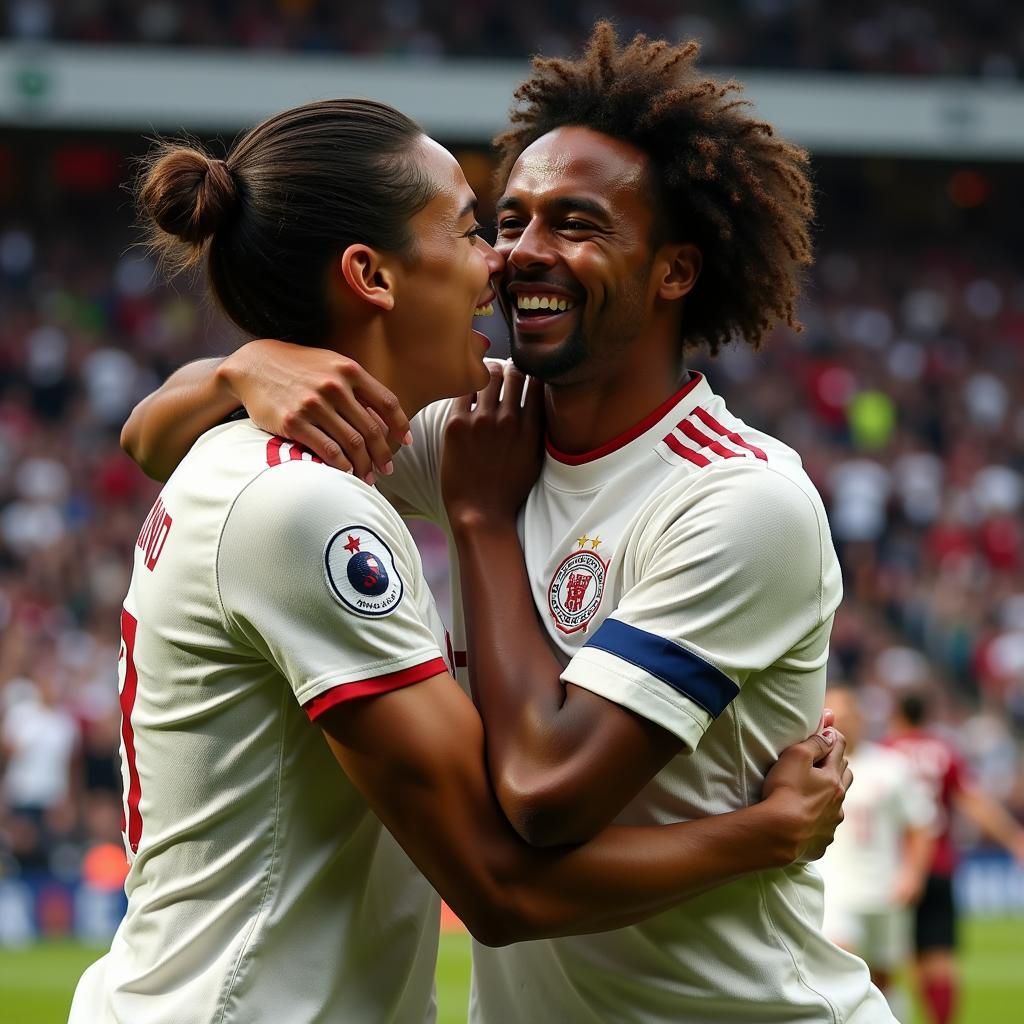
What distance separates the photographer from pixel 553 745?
275cm

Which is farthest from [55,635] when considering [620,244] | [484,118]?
[620,244]

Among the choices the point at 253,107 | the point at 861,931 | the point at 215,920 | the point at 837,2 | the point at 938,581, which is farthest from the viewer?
the point at 837,2

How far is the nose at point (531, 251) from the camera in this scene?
3309 mm

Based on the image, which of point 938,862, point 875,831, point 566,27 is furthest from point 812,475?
point 875,831

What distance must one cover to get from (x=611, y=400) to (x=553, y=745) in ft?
2.94

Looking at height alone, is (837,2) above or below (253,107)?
above

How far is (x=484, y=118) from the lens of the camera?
69.8 feet

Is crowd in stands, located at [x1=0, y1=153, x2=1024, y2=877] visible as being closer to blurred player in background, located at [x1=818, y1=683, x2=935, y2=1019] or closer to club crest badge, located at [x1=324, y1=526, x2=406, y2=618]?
blurred player in background, located at [x1=818, y1=683, x2=935, y2=1019]

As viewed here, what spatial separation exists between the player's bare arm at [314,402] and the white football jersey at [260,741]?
0.18 feet

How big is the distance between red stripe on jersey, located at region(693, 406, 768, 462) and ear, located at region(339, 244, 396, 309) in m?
0.70

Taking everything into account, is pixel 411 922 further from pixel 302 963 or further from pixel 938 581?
pixel 938 581

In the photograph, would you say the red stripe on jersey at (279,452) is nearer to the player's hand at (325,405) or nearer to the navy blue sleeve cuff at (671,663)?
the player's hand at (325,405)

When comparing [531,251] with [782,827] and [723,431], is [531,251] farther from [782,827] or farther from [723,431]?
[782,827]

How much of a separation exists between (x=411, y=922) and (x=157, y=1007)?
0.47m
